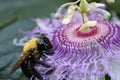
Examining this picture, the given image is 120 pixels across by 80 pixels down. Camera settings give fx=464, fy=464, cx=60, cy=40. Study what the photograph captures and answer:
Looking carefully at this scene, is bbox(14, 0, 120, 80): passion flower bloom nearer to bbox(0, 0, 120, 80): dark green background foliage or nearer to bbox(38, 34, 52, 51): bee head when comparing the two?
bbox(38, 34, 52, 51): bee head

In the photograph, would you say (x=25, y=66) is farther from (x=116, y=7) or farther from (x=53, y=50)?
(x=116, y=7)

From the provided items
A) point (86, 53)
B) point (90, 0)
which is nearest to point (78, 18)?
point (90, 0)

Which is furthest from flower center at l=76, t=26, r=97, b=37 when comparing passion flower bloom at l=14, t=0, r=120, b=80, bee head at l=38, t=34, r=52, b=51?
bee head at l=38, t=34, r=52, b=51

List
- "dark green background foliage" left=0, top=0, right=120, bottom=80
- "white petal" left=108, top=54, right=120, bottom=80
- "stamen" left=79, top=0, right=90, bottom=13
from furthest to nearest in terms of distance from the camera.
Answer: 1. "dark green background foliage" left=0, top=0, right=120, bottom=80
2. "stamen" left=79, top=0, right=90, bottom=13
3. "white petal" left=108, top=54, right=120, bottom=80

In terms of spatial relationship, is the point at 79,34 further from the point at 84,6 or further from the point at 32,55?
the point at 32,55

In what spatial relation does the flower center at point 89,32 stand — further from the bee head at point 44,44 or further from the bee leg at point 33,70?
the bee leg at point 33,70
